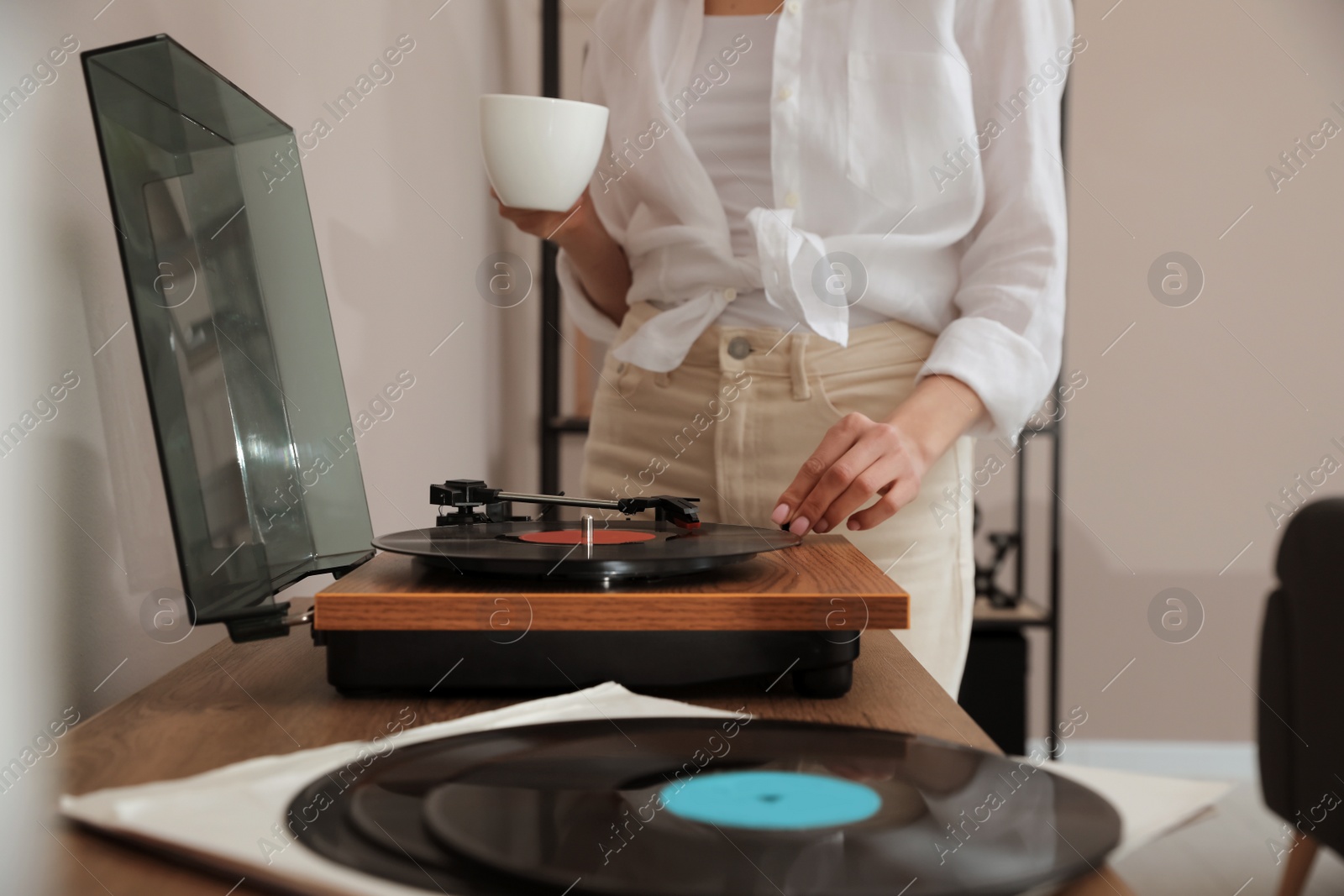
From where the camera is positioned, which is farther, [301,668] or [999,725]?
[999,725]

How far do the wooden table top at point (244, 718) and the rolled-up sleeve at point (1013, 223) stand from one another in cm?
33

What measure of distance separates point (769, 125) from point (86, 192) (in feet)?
2.10

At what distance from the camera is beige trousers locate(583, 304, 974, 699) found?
3.02 feet

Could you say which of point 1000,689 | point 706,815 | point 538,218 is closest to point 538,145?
point 538,218

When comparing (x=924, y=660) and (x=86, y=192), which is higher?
(x=86, y=192)

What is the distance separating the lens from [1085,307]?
9.20 ft

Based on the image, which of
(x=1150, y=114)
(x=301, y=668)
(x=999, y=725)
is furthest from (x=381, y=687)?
(x=1150, y=114)

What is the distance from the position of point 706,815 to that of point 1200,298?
9.56ft

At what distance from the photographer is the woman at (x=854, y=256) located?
2.99 ft

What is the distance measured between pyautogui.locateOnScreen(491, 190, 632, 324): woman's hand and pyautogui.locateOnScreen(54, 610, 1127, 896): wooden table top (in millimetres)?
544

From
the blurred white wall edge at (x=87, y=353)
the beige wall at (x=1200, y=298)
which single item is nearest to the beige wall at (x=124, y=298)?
the blurred white wall edge at (x=87, y=353)

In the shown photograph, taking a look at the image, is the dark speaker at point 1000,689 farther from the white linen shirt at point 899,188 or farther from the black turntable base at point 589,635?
the black turntable base at point 589,635

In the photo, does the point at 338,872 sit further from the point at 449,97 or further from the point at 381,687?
the point at 449,97

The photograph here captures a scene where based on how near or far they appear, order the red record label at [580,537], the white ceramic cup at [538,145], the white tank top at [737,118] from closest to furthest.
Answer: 1. the red record label at [580,537]
2. the white ceramic cup at [538,145]
3. the white tank top at [737,118]
